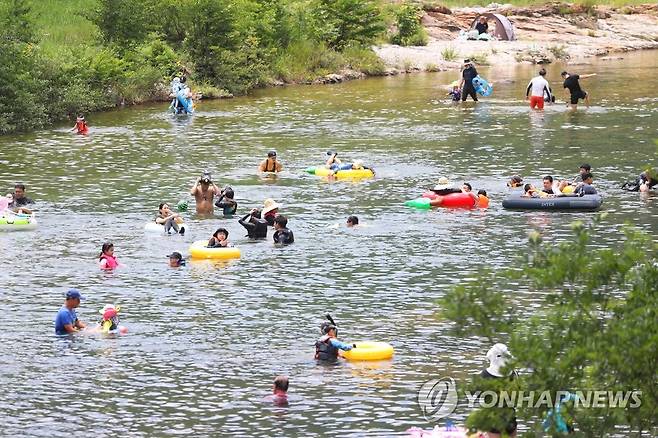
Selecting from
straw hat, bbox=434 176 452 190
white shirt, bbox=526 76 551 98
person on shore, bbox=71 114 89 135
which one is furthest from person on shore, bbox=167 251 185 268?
white shirt, bbox=526 76 551 98

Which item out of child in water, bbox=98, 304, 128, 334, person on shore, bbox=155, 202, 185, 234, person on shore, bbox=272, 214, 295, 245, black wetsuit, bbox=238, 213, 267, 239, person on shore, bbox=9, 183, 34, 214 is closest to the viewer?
child in water, bbox=98, 304, 128, 334

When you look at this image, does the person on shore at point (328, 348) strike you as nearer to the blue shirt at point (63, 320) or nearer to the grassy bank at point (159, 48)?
the blue shirt at point (63, 320)

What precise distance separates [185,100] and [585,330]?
4191 centimetres

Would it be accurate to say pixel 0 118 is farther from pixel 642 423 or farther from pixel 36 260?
pixel 642 423

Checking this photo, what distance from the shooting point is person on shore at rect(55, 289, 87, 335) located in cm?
2347

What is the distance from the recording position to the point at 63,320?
23.5 metres

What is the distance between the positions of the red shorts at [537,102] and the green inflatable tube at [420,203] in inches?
738

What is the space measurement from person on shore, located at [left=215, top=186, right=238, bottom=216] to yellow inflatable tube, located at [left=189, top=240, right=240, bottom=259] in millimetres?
4400

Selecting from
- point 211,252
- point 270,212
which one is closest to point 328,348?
point 211,252

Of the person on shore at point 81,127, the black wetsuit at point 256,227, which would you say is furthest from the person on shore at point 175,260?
the person on shore at point 81,127

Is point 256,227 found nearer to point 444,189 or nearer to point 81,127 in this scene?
point 444,189

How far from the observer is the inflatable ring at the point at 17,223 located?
Answer: 105 ft

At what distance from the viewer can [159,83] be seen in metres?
58.4

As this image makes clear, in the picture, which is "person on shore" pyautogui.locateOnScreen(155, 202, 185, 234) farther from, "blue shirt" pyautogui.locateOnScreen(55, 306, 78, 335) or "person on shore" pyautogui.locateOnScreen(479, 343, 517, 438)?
"person on shore" pyautogui.locateOnScreen(479, 343, 517, 438)
